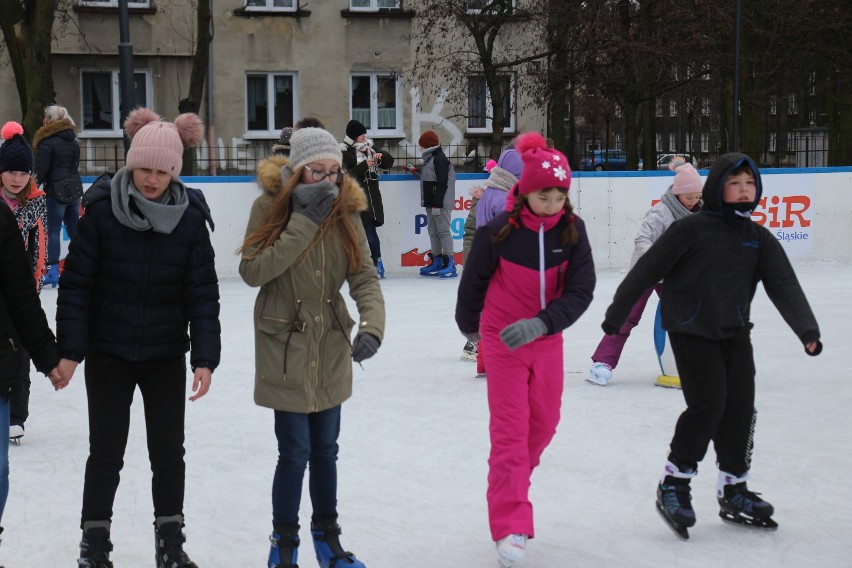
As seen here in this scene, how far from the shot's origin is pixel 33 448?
248 inches

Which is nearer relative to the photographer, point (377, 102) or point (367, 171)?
point (367, 171)

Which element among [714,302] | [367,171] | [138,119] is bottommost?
[714,302]

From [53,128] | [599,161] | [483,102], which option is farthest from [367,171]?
[483,102]

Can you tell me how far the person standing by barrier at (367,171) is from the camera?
13938 mm

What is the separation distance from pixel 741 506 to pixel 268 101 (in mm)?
25217

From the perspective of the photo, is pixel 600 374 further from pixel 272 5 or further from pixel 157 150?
pixel 272 5

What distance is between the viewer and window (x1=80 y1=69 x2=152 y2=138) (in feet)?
93.8

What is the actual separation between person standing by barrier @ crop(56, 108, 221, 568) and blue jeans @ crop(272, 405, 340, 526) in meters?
0.34

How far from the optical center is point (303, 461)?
4.22 metres

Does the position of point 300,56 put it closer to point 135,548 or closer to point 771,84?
point 771,84

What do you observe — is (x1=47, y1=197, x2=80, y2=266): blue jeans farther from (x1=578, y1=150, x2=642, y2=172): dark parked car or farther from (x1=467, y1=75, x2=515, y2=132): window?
(x1=467, y1=75, x2=515, y2=132): window

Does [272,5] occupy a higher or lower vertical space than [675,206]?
higher

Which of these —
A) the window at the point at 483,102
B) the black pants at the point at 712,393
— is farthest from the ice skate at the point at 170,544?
the window at the point at 483,102

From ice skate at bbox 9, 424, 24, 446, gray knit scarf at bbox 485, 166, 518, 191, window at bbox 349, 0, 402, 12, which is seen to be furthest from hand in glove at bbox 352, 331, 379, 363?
window at bbox 349, 0, 402, 12
